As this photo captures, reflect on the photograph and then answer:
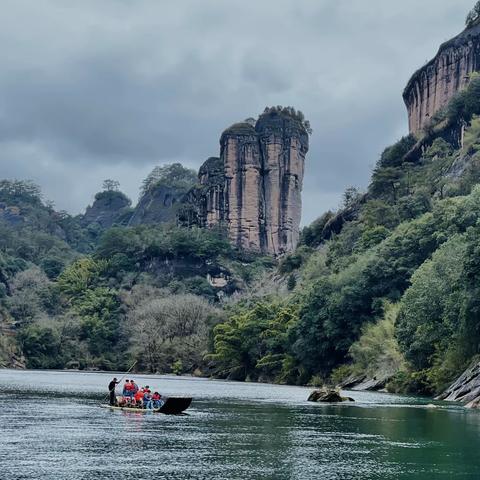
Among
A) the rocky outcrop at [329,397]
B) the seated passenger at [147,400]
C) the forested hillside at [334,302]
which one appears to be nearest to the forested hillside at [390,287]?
the forested hillside at [334,302]

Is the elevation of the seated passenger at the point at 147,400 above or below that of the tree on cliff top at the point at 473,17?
below

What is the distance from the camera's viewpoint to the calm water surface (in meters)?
33.9

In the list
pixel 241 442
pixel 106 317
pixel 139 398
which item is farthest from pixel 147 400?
pixel 106 317

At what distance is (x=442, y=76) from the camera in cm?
16300

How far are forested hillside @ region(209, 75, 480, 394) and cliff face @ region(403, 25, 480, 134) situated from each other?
8.54 metres

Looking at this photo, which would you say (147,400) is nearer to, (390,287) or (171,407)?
(171,407)

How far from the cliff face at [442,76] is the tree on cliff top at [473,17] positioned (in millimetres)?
935

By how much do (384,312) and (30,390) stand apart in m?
35.9

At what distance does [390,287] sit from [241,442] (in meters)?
61.8

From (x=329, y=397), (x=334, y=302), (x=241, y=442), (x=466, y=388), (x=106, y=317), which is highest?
(x=106, y=317)

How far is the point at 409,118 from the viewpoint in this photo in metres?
174

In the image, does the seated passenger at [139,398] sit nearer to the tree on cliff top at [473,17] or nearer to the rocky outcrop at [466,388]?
the rocky outcrop at [466,388]

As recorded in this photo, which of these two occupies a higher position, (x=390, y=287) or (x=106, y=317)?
(x=106, y=317)

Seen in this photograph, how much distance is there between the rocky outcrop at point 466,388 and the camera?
220ft
